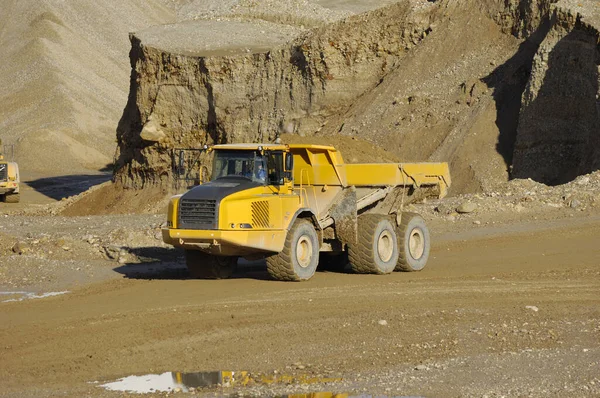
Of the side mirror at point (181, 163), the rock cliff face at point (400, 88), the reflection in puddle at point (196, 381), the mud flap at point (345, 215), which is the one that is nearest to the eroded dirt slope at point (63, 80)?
the rock cliff face at point (400, 88)

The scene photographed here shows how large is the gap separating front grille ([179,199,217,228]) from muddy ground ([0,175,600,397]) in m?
1.09

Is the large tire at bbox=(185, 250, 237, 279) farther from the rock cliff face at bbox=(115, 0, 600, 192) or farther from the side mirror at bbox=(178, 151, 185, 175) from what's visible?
the rock cliff face at bbox=(115, 0, 600, 192)

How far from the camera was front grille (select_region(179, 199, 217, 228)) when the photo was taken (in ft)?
56.7

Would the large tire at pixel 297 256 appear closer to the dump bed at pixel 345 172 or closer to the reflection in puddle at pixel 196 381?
the dump bed at pixel 345 172

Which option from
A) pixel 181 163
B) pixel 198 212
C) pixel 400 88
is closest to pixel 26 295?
pixel 198 212

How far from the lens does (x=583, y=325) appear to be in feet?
46.1

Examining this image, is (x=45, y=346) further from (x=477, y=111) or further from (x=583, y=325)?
(x=477, y=111)

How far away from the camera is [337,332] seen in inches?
549

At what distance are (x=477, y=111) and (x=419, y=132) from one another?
1998mm

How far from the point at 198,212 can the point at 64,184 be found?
4470 centimetres

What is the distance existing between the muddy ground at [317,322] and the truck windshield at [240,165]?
1753mm

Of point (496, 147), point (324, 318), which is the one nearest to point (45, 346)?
point (324, 318)

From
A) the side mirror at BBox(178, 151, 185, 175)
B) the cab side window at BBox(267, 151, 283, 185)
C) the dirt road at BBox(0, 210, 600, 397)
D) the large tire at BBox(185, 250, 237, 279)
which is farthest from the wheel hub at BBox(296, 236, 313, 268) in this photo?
the side mirror at BBox(178, 151, 185, 175)

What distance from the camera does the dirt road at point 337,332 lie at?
1154 cm
